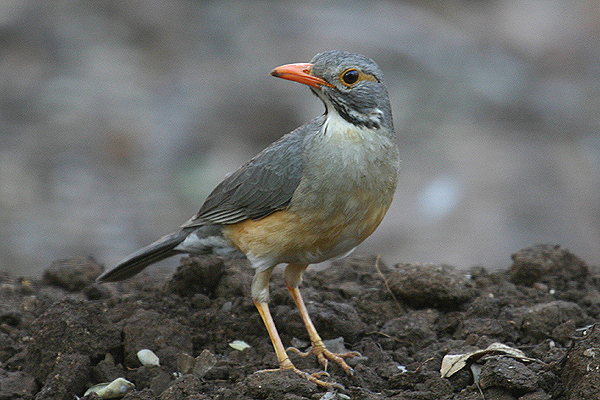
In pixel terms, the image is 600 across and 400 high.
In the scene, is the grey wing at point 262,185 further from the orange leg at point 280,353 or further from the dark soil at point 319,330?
the orange leg at point 280,353

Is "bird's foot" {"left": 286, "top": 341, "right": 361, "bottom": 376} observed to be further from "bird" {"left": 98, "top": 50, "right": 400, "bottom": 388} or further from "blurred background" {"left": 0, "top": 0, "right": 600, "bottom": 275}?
"blurred background" {"left": 0, "top": 0, "right": 600, "bottom": 275}

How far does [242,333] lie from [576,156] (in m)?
9.04

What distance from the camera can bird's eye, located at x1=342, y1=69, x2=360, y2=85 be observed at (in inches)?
222

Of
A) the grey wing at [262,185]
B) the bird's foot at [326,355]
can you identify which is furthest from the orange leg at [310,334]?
the grey wing at [262,185]

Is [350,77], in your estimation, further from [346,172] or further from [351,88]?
[346,172]

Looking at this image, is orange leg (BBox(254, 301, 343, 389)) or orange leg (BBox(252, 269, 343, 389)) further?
orange leg (BBox(252, 269, 343, 389))

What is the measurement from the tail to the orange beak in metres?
1.69

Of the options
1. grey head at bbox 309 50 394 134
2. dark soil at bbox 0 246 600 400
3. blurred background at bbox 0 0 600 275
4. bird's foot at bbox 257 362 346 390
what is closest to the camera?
dark soil at bbox 0 246 600 400

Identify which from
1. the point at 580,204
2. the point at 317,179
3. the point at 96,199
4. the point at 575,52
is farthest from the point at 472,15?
the point at 317,179

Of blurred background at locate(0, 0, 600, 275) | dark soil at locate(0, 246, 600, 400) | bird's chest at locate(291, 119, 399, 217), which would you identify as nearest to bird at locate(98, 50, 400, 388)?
bird's chest at locate(291, 119, 399, 217)

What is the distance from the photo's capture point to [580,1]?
16125 mm

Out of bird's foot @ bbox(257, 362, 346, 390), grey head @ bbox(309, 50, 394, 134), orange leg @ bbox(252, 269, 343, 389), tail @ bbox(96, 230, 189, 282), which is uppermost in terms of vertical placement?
grey head @ bbox(309, 50, 394, 134)

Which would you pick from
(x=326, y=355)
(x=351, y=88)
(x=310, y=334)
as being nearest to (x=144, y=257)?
(x=310, y=334)

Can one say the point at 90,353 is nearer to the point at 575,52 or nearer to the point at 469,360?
the point at 469,360
